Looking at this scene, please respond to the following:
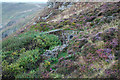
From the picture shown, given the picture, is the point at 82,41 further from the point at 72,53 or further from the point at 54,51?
the point at 54,51

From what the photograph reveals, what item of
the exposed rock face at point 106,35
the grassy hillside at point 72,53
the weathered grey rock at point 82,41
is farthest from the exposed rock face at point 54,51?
the exposed rock face at point 106,35

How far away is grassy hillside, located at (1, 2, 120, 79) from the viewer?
4961mm

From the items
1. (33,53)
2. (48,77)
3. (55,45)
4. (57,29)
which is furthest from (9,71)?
(57,29)

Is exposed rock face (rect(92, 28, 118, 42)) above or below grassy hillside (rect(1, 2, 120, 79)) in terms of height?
above

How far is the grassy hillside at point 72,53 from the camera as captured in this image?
16.3ft

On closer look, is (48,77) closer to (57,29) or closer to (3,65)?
(3,65)

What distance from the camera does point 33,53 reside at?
6773mm

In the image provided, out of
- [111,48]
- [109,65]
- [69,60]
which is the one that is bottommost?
[69,60]

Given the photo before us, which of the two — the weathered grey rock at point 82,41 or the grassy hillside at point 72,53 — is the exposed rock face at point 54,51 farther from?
the weathered grey rock at point 82,41

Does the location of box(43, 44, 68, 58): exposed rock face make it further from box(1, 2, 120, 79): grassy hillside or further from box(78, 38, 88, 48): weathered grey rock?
box(78, 38, 88, 48): weathered grey rock

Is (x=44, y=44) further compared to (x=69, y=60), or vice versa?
(x=44, y=44)

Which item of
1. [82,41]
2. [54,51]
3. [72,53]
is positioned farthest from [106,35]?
[54,51]

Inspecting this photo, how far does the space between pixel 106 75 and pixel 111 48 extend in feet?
5.61

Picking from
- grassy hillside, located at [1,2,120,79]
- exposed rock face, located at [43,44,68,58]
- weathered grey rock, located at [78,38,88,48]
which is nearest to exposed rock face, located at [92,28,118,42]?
grassy hillside, located at [1,2,120,79]
